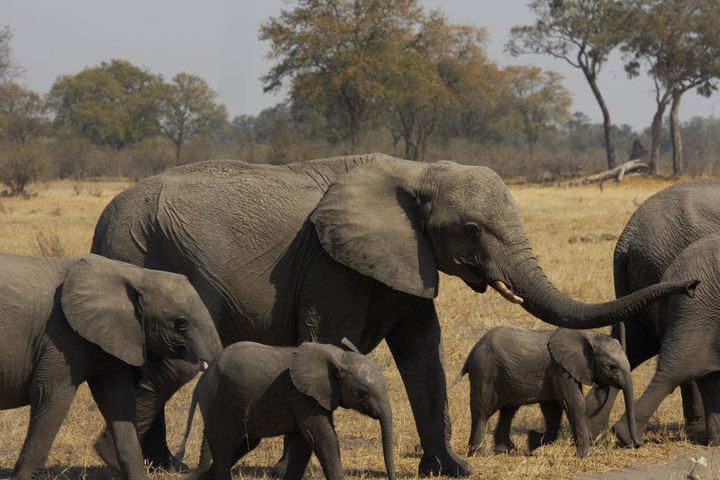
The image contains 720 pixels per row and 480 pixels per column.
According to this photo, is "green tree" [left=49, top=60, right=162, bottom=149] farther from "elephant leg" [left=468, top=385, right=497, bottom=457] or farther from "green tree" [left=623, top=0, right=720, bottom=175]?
"elephant leg" [left=468, top=385, right=497, bottom=457]

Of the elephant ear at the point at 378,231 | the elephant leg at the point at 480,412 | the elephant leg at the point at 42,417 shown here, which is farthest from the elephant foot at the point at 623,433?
the elephant leg at the point at 42,417

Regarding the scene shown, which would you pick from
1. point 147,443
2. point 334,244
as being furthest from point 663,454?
point 147,443

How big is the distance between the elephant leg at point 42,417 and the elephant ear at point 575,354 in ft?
9.18

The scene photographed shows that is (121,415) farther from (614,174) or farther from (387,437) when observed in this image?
(614,174)

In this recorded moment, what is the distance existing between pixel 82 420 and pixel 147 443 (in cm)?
158

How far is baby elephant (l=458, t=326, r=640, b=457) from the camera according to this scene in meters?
6.43

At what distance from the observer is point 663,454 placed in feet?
21.1

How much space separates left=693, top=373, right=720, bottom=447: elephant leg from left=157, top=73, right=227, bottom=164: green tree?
55.3 meters

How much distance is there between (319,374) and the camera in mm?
4973

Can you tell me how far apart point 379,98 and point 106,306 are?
37596 mm

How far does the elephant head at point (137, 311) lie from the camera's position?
522 cm

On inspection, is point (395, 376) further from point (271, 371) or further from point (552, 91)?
point (552, 91)

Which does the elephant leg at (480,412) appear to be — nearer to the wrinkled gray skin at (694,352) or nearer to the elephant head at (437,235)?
the wrinkled gray skin at (694,352)

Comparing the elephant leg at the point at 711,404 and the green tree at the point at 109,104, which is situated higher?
the green tree at the point at 109,104
